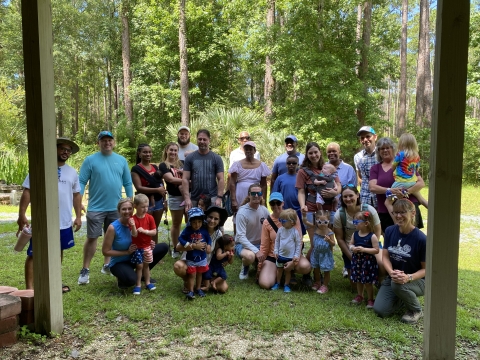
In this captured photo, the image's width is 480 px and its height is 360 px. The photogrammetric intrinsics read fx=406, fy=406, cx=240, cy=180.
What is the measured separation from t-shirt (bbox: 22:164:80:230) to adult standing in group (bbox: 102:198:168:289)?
0.42m

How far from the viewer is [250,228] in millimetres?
4941

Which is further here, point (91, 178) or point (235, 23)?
point (235, 23)

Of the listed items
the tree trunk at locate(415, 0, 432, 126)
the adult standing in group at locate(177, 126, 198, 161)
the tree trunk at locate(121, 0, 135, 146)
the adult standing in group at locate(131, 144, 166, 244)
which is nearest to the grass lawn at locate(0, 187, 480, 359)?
the adult standing in group at locate(131, 144, 166, 244)

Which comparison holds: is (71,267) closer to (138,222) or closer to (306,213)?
(138,222)

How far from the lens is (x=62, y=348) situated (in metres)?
2.96

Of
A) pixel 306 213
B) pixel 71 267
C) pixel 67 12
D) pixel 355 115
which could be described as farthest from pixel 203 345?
pixel 67 12

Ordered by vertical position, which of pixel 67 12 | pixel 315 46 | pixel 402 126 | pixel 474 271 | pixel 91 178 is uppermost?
pixel 67 12

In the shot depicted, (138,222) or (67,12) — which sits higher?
(67,12)

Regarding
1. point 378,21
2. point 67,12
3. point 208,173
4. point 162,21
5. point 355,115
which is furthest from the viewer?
point 67,12

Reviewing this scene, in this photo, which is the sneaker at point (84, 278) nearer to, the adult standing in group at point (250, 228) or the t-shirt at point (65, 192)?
the t-shirt at point (65, 192)

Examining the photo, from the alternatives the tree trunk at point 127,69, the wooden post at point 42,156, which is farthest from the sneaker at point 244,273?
the tree trunk at point 127,69

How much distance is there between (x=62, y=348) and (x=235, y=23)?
2362cm

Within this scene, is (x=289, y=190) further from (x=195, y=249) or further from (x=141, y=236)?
(x=141, y=236)

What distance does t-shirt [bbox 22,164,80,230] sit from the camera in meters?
4.03
